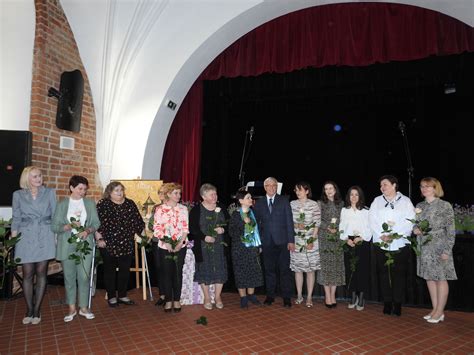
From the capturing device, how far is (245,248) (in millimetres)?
4301

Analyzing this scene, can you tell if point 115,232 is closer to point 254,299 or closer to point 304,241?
point 254,299

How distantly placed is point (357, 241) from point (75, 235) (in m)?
3.16

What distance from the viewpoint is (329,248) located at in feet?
14.0

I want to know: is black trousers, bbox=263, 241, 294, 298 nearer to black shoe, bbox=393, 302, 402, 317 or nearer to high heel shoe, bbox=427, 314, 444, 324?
black shoe, bbox=393, 302, 402, 317

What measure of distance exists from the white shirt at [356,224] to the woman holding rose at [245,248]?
102 cm

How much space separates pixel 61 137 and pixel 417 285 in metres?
5.53

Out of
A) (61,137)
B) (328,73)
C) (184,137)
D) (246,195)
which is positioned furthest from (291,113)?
(61,137)

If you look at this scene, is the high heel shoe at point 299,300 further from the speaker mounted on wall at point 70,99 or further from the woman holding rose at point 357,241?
the speaker mounted on wall at point 70,99

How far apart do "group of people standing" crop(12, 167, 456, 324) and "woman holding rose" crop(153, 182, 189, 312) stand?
0.04 feet

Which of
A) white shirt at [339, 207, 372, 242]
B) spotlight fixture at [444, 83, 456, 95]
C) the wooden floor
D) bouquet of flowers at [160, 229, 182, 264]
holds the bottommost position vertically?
the wooden floor

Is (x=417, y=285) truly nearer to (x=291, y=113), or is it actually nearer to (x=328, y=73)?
(x=328, y=73)

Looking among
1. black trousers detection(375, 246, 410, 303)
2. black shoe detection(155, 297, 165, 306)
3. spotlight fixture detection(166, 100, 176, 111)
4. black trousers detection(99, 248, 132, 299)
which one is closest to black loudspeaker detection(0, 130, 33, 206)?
black trousers detection(99, 248, 132, 299)

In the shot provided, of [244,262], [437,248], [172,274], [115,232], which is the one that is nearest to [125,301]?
[172,274]

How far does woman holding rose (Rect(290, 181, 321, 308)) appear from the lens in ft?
14.1
